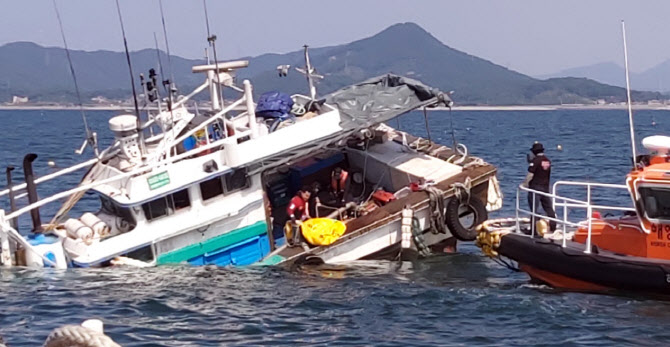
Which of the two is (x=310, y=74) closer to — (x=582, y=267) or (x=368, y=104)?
(x=368, y=104)

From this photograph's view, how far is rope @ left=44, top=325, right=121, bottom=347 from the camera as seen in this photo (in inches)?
242

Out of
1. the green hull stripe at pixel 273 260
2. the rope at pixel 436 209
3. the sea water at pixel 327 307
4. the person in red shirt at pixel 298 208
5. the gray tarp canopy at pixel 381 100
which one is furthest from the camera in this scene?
the gray tarp canopy at pixel 381 100

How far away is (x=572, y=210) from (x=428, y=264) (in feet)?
28.6

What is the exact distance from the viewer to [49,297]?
53.0ft

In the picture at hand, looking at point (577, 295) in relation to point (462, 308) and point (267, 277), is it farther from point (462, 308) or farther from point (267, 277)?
point (267, 277)

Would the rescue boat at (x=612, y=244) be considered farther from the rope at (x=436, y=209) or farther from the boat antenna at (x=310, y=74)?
the boat antenna at (x=310, y=74)

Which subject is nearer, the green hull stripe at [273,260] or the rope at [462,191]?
the green hull stripe at [273,260]

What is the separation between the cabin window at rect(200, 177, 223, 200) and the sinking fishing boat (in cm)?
2

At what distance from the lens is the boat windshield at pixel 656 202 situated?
50.9 feet

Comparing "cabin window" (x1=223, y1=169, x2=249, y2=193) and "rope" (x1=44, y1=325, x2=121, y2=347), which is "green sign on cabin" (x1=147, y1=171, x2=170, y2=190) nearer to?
"cabin window" (x1=223, y1=169, x2=249, y2=193)

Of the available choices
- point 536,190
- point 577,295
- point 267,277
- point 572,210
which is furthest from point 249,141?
point 572,210

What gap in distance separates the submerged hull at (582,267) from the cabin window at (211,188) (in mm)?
5143

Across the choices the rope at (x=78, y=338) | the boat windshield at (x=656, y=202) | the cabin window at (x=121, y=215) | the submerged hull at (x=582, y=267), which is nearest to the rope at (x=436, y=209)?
the submerged hull at (x=582, y=267)

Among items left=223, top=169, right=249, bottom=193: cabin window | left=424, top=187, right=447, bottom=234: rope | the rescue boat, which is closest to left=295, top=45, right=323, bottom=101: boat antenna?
left=223, top=169, right=249, bottom=193: cabin window
